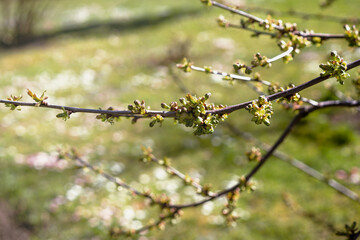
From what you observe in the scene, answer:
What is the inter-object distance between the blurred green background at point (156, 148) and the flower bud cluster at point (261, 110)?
46.8 inches

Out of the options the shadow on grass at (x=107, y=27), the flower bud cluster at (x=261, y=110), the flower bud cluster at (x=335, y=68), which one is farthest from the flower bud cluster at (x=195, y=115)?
the shadow on grass at (x=107, y=27)

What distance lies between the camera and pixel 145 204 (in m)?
6.25

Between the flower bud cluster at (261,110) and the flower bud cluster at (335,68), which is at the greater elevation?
the flower bud cluster at (335,68)

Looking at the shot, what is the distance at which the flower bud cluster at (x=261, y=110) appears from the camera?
116 cm

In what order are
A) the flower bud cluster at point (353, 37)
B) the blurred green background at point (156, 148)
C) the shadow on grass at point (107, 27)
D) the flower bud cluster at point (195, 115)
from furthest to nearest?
the shadow on grass at point (107, 27)
the blurred green background at point (156, 148)
the flower bud cluster at point (353, 37)
the flower bud cluster at point (195, 115)

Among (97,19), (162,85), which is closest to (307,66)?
(162,85)

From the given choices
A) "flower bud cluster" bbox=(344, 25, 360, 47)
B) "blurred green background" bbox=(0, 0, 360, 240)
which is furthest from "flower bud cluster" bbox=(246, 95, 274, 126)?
"blurred green background" bbox=(0, 0, 360, 240)

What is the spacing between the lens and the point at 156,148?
7.79 metres

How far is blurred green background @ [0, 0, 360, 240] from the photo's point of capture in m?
5.55

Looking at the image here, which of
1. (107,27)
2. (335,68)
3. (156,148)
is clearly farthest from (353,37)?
(107,27)

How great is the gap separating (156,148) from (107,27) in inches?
496

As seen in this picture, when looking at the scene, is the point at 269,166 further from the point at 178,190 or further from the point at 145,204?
the point at 145,204

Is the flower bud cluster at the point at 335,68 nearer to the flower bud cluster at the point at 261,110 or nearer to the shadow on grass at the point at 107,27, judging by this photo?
the flower bud cluster at the point at 261,110

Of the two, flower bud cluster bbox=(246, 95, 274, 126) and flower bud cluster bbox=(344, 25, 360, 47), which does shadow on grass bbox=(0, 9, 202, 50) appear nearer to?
flower bud cluster bbox=(344, 25, 360, 47)
